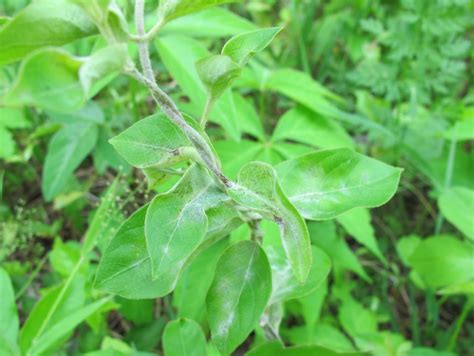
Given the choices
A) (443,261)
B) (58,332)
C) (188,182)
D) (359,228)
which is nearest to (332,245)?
(359,228)

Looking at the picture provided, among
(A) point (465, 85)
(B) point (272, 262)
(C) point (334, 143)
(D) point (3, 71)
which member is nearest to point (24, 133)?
(D) point (3, 71)

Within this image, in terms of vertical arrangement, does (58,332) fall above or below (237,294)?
below

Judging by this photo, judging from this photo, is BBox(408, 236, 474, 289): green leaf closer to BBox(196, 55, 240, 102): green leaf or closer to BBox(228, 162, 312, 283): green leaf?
BBox(228, 162, 312, 283): green leaf

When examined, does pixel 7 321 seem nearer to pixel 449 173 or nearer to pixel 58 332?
pixel 58 332

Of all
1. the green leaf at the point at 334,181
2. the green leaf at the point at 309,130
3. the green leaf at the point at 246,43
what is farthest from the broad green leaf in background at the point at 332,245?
the green leaf at the point at 246,43

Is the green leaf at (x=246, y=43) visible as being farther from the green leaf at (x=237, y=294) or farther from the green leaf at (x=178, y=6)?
the green leaf at (x=237, y=294)

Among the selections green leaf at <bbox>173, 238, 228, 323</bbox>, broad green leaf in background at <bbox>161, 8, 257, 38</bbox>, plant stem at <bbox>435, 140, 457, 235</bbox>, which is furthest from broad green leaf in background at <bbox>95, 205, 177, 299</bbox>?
plant stem at <bbox>435, 140, 457, 235</bbox>

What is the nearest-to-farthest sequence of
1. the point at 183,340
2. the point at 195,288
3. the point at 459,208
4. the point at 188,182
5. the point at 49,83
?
the point at 49,83
the point at 188,182
the point at 183,340
the point at 195,288
the point at 459,208
